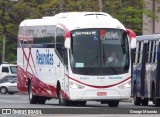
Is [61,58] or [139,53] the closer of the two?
[61,58]

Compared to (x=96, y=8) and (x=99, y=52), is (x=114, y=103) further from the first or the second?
A: (x=96, y=8)

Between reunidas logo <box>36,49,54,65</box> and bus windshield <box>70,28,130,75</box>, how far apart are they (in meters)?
2.75

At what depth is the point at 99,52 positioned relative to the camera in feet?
101

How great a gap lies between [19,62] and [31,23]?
252 centimetres

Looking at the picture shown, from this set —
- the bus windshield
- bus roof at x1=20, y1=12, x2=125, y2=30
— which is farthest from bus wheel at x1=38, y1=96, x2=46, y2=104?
the bus windshield

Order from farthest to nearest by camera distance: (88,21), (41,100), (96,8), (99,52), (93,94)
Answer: (96,8) < (41,100) < (88,21) < (99,52) < (93,94)

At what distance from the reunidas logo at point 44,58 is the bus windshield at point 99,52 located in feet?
9.01

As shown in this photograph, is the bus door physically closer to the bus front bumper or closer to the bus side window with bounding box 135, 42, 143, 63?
the bus front bumper

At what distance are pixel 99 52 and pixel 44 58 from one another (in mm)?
4242

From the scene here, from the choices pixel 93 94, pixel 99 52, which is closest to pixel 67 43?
pixel 99 52

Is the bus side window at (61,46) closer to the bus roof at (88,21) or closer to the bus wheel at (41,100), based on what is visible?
the bus roof at (88,21)

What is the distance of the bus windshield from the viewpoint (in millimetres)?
30859

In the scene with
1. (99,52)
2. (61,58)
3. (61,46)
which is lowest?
(61,58)

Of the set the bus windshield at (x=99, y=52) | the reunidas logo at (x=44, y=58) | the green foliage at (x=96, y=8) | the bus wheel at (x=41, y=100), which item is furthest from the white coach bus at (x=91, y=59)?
the green foliage at (x=96, y=8)
